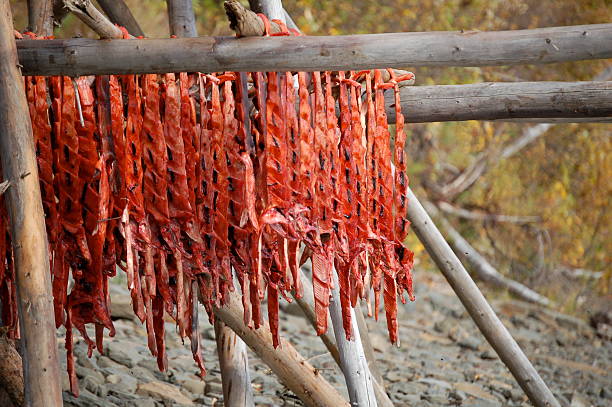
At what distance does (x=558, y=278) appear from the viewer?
10.3m

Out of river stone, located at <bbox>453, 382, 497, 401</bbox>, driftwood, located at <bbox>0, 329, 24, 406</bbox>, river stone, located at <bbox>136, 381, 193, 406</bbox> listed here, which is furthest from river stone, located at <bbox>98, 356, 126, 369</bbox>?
river stone, located at <bbox>453, 382, 497, 401</bbox>

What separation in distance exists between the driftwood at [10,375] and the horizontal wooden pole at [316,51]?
132 centimetres

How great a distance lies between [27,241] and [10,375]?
1059 mm

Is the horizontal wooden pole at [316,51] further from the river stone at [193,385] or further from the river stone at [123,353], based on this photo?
the river stone at [123,353]

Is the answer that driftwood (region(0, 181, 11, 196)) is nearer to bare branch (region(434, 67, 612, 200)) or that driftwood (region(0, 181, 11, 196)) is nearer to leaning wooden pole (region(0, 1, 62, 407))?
leaning wooden pole (region(0, 1, 62, 407))

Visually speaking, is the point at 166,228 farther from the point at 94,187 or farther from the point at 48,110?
the point at 48,110

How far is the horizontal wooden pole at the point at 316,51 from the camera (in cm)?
262

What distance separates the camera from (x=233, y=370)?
4.27 metres

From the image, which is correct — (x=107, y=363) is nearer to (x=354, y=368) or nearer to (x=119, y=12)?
(x=119, y=12)

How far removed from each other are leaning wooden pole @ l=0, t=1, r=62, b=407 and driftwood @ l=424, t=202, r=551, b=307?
7388 mm

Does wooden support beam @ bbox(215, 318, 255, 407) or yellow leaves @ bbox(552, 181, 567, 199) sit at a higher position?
wooden support beam @ bbox(215, 318, 255, 407)

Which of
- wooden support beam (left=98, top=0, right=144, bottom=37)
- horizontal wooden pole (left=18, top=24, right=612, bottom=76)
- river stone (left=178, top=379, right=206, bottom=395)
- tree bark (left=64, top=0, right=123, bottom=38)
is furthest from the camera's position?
river stone (left=178, top=379, right=206, bottom=395)

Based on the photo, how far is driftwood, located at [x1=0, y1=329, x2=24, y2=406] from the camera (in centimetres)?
357

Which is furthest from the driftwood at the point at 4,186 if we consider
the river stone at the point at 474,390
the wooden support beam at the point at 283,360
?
the river stone at the point at 474,390
